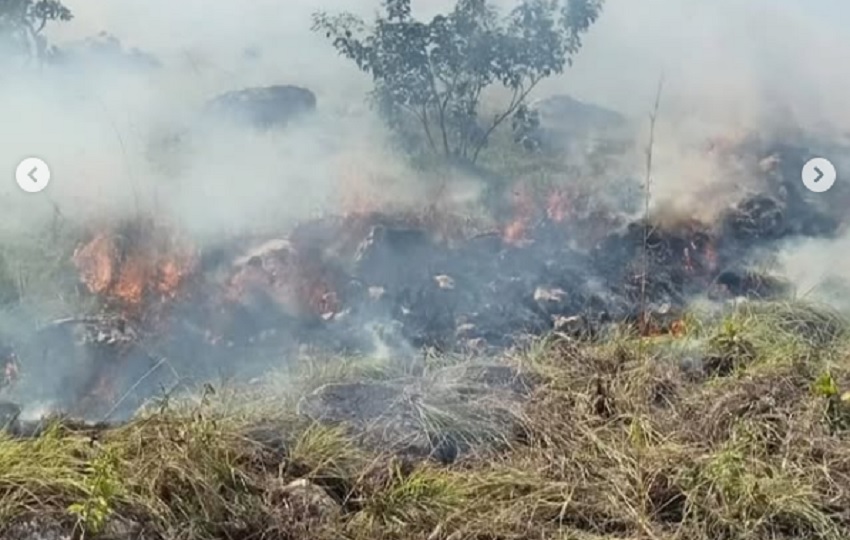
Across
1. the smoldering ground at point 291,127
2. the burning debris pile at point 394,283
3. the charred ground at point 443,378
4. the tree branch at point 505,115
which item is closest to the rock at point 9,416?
the charred ground at point 443,378

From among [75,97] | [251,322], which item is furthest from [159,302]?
[75,97]

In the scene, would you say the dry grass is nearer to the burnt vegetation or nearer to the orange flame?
the burnt vegetation

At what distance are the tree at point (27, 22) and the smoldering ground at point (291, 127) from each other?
68 millimetres

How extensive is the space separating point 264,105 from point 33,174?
963 millimetres

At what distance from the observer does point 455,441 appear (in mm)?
4133

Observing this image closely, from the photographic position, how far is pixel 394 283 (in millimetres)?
4852

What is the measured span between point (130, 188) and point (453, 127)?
1360 millimetres

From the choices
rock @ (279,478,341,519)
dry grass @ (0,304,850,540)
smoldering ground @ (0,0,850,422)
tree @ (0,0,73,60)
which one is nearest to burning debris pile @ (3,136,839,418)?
smoldering ground @ (0,0,850,422)

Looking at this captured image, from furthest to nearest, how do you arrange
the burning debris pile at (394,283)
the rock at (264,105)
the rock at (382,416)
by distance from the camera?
the rock at (264,105), the burning debris pile at (394,283), the rock at (382,416)

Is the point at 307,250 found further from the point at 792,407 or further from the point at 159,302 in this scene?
the point at 792,407

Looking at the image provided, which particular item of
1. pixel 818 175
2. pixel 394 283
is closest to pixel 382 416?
pixel 394 283

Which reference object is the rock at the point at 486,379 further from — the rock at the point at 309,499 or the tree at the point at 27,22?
the tree at the point at 27,22

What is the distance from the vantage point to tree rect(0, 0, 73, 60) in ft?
15.3

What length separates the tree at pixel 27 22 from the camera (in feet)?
15.3
